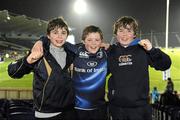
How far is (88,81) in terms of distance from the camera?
2523 millimetres

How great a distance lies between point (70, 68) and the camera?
2449mm

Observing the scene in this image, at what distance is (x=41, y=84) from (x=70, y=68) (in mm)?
253

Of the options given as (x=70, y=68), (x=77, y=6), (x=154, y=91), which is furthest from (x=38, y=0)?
(x=70, y=68)

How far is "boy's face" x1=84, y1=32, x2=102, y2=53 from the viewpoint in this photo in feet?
8.48

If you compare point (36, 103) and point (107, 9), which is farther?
point (107, 9)

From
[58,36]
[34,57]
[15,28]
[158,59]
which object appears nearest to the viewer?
[34,57]

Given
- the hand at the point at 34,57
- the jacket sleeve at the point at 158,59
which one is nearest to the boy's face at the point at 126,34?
the jacket sleeve at the point at 158,59

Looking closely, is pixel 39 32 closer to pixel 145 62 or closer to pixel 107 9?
pixel 107 9

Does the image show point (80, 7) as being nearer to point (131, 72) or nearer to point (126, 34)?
point (126, 34)

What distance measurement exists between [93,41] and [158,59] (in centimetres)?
45

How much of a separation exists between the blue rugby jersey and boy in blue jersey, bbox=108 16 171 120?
0.20 feet

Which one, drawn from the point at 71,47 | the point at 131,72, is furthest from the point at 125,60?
the point at 71,47

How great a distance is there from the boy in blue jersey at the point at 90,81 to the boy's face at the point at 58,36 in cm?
10

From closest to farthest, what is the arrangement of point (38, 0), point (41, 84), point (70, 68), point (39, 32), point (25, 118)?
1. point (41, 84)
2. point (70, 68)
3. point (25, 118)
4. point (39, 32)
5. point (38, 0)
